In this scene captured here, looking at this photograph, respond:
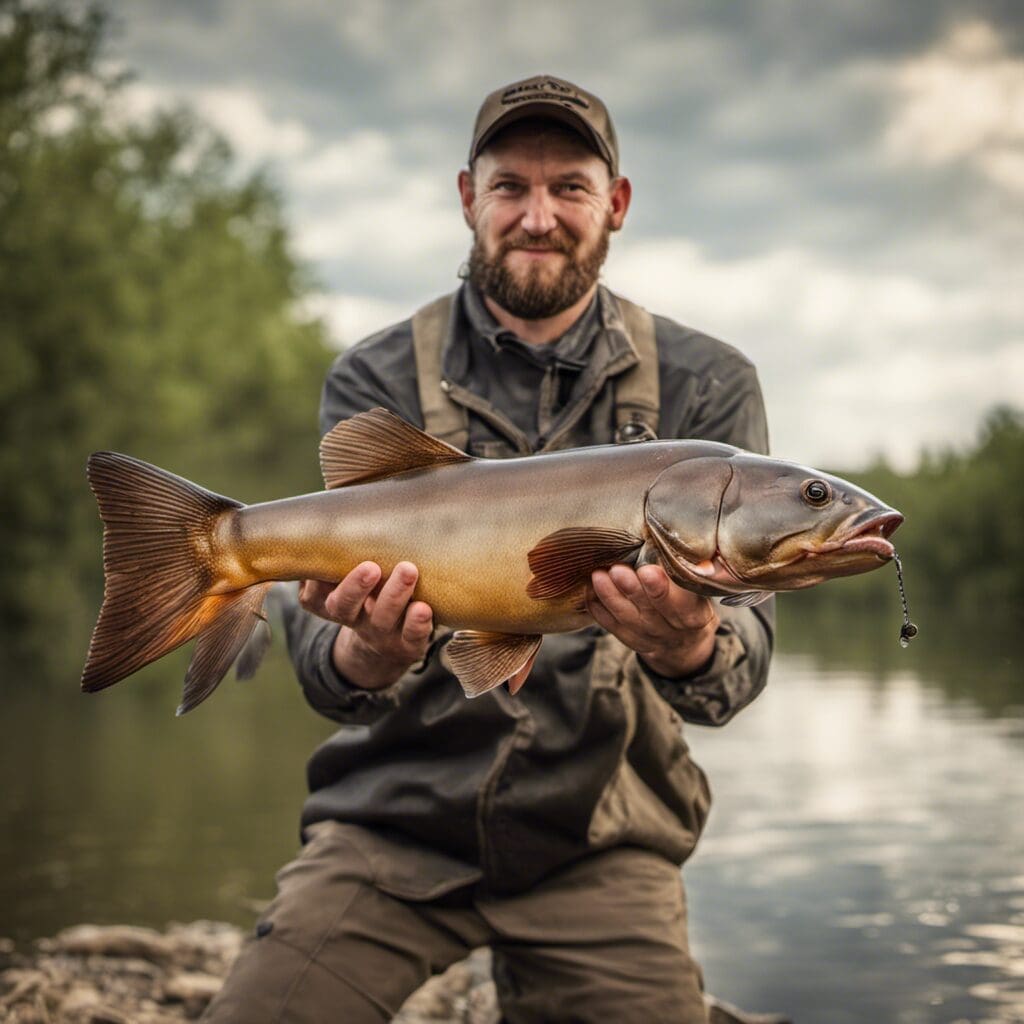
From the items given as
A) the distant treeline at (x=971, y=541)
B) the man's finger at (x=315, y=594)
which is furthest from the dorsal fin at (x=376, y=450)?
the distant treeline at (x=971, y=541)

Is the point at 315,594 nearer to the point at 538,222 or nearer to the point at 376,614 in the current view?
the point at 376,614

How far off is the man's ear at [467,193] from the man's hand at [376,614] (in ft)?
5.21

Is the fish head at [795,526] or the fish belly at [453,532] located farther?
the fish belly at [453,532]

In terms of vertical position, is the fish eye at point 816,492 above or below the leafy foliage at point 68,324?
below

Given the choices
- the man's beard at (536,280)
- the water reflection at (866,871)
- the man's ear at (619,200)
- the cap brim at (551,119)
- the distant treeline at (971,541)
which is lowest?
the water reflection at (866,871)

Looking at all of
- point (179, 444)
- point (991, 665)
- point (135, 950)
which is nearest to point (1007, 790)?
point (135, 950)

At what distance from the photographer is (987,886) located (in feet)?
24.4

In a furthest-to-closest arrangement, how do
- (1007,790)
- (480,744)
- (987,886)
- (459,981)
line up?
(1007,790) → (987,886) → (459,981) → (480,744)

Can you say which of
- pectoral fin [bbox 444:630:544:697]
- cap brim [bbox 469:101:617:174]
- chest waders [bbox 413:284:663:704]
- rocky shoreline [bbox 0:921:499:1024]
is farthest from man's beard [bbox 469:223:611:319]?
rocky shoreline [bbox 0:921:499:1024]

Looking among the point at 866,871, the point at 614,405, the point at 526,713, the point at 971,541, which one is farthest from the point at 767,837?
Answer: the point at 971,541

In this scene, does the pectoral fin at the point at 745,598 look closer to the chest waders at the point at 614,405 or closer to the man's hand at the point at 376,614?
the man's hand at the point at 376,614

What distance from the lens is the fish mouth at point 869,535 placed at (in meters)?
2.61

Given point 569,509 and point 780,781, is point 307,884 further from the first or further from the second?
point 780,781

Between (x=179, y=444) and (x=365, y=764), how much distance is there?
25981 mm
